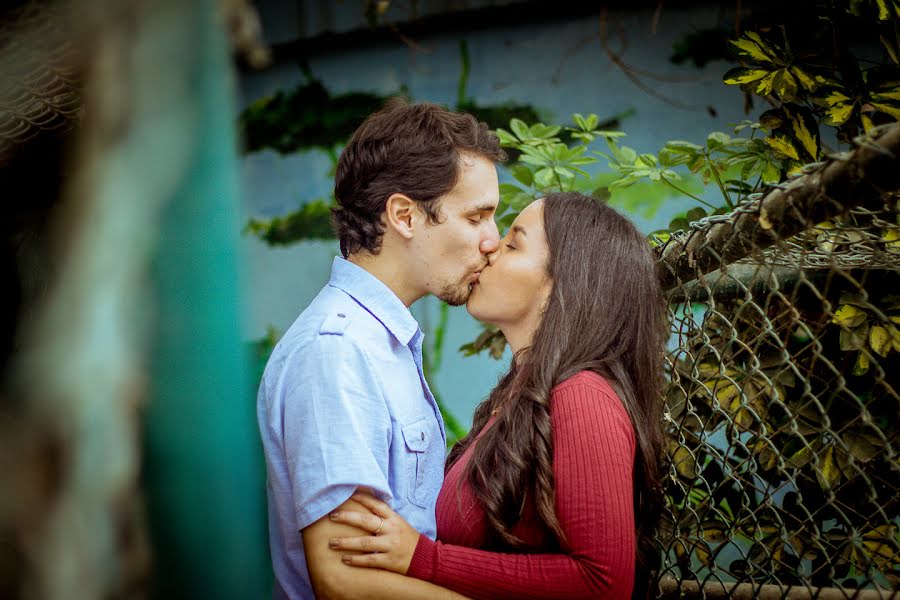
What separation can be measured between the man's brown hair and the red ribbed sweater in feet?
2.19

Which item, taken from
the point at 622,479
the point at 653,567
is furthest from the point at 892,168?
the point at 653,567

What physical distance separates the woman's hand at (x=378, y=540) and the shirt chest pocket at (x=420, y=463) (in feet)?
0.58

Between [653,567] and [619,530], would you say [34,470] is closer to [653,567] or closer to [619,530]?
[619,530]

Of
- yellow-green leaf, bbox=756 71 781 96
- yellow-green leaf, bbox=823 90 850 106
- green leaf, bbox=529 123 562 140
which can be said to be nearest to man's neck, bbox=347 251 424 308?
green leaf, bbox=529 123 562 140

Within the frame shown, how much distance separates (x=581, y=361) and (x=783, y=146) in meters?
0.91

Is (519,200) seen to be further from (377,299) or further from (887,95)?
(887,95)

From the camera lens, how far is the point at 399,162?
1953 mm

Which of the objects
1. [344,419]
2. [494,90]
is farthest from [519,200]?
[344,419]

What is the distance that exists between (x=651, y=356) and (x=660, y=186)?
68.3 inches

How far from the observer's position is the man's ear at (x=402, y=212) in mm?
1918

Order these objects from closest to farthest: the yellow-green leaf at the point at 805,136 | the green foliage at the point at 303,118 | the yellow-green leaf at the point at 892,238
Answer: the yellow-green leaf at the point at 892,238
the yellow-green leaf at the point at 805,136
the green foliage at the point at 303,118

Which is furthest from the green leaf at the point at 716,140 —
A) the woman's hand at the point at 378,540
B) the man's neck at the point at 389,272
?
the woman's hand at the point at 378,540

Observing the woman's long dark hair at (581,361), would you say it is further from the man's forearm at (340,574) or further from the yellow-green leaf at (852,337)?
the yellow-green leaf at (852,337)

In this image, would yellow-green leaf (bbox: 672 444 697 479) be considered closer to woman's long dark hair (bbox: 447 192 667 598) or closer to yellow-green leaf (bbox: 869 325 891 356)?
woman's long dark hair (bbox: 447 192 667 598)
